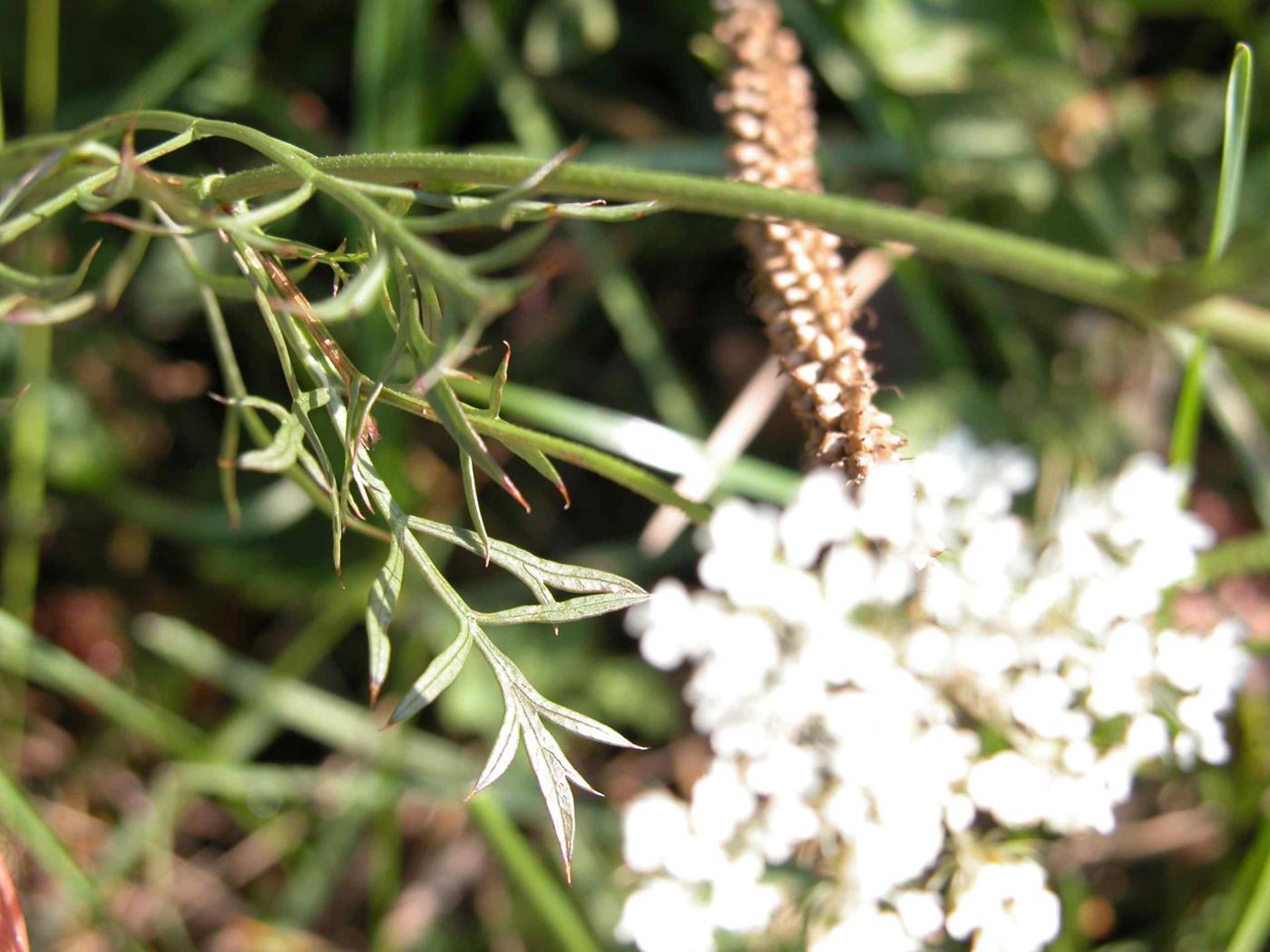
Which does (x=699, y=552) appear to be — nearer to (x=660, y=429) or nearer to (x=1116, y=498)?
(x=660, y=429)

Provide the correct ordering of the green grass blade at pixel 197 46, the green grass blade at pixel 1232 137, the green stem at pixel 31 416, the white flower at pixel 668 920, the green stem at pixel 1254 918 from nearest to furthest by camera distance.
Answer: the green grass blade at pixel 1232 137
the white flower at pixel 668 920
the green stem at pixel 1254 918
the green grass blade at pixel 197 46
the green stem at pixel 31 416

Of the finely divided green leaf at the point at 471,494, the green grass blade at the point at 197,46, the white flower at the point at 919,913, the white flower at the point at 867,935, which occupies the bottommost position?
the white flower at the point at 867,935

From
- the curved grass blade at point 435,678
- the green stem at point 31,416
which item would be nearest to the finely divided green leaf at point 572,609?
the curved grass blade at point 435,678

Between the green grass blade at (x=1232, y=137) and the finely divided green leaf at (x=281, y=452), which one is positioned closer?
the finely divided green leaf at (x=281, y=452)

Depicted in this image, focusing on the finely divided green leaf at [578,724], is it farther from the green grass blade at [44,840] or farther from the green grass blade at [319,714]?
the green grass blade at [319,714]

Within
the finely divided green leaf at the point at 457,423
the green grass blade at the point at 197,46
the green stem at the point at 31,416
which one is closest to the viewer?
the finely divided green leaf at the point at 457,423

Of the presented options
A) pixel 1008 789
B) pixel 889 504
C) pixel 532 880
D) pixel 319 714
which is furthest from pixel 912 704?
pixel 319 714

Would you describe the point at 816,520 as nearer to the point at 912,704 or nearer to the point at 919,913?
the point at 912,704

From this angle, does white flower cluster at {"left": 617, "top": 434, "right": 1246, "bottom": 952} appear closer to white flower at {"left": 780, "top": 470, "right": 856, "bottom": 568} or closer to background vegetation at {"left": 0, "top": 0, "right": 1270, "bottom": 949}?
white flower at {"left": 780, "top": 470, "right": 856, "bottom": 568}
